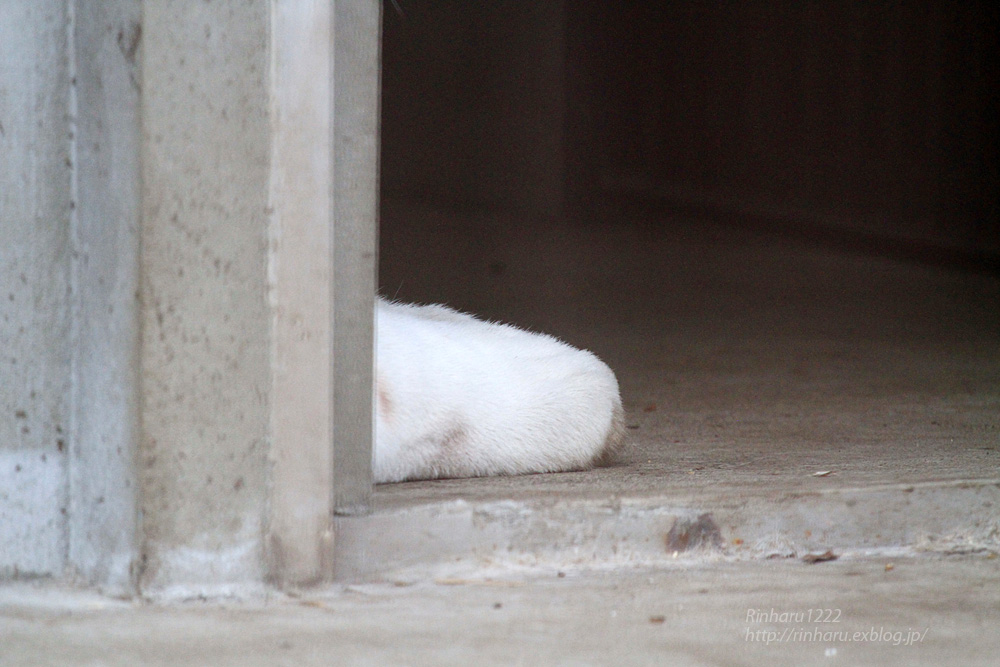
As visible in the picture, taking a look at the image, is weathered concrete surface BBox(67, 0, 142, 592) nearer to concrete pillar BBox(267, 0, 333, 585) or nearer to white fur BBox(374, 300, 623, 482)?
concrete pillar BBox(267, 0, 333, 585)

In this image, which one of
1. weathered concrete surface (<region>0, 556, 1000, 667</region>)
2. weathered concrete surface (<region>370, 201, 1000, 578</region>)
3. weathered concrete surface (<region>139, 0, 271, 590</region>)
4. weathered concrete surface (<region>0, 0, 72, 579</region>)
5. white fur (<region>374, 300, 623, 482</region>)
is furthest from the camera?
white fur (<region>374, 300, 623, 482</region>)

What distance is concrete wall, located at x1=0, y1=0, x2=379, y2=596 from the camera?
1906 millimetres

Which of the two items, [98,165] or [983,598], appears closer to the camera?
[98,165]

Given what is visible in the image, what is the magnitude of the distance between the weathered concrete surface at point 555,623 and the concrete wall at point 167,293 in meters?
0.11

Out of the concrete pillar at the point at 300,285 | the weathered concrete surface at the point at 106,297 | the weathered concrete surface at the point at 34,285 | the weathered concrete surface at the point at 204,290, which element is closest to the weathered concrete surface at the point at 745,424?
the concrete pillar at the point at 300,285

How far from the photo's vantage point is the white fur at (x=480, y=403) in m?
2.38

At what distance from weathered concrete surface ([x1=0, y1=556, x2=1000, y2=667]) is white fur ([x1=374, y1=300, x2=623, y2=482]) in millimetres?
335

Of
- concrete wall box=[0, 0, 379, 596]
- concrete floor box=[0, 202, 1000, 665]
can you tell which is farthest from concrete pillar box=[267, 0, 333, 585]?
concrete floor box=[0, 202, 1000, 665]

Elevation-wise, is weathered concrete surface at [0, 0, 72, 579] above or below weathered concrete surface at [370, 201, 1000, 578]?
above

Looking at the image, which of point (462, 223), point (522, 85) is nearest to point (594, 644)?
point (462, 223)

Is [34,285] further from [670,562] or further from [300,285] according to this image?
[670,562]

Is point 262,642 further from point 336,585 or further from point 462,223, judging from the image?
point 462,223

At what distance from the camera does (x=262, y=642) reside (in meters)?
1.79

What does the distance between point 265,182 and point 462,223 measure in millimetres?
9123
